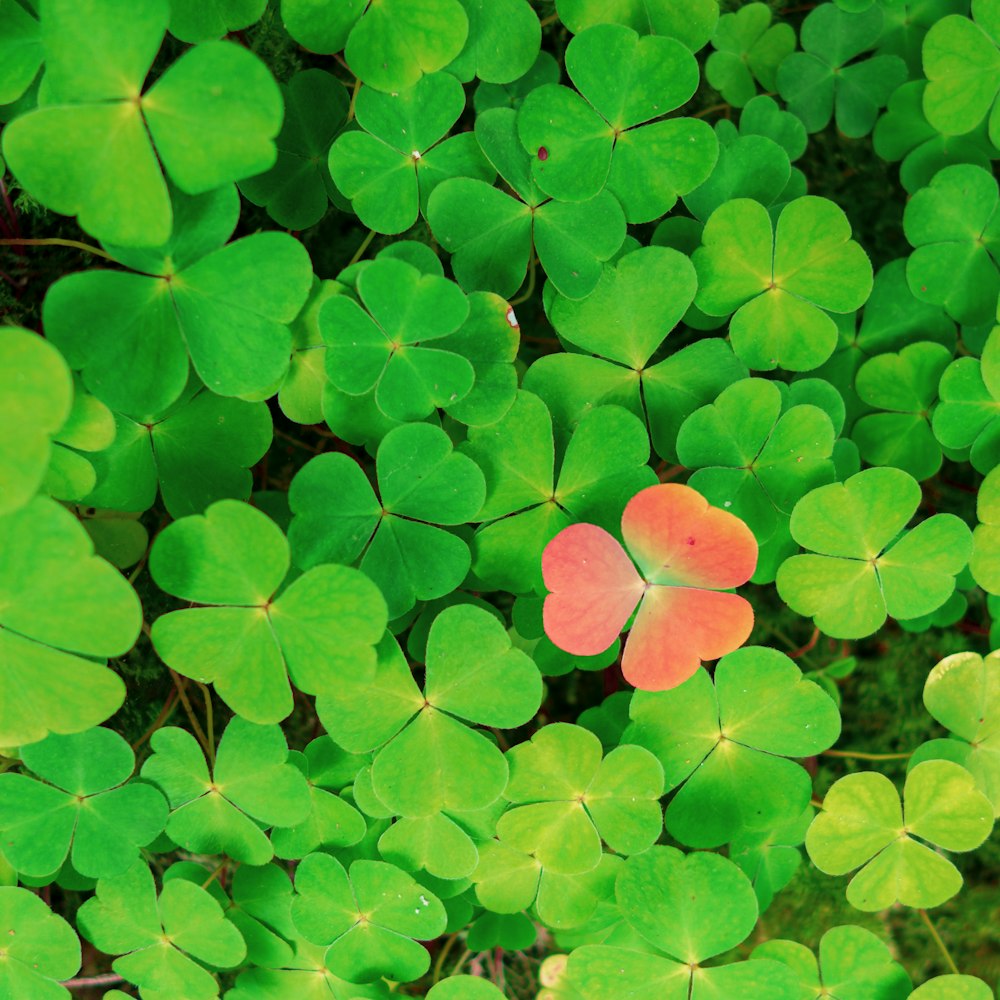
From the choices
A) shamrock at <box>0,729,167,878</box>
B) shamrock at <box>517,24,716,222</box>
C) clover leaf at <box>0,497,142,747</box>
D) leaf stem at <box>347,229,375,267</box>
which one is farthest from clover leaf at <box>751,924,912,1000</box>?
leaf stem at <box>347,229,375,267</box>

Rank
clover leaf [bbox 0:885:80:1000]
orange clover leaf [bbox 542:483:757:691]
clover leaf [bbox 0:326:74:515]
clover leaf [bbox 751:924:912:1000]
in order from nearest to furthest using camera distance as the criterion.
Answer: clover leaf [bbox 0:326:74:515]
orange clover leaf [bbox 542:483:757:691]
clover leaf [bbox 0:885:80:1000]
clover leaf [bbox 751:924:912:1000]

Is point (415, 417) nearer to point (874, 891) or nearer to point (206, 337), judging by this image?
point (206, 337)

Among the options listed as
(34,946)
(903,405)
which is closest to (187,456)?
(34,946)

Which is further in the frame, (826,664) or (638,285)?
(826,664)

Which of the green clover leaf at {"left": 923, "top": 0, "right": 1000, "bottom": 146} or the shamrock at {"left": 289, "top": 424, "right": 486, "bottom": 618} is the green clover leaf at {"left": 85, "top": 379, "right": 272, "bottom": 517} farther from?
the green clover leaf at {"left": 923, "top": 0, "right": 1000, "bottom": 146}

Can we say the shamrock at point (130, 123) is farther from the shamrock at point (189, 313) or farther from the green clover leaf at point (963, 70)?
the green clover leaf at point (963, 70)

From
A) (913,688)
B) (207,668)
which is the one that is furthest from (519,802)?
(913,688)

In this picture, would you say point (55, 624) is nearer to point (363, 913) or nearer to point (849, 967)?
point (363, 913)
